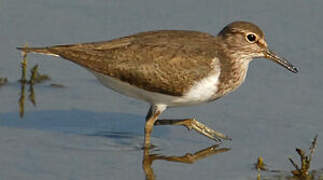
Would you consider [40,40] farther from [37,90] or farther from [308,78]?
[308,78]

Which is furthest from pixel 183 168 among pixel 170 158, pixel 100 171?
pixel 100 171

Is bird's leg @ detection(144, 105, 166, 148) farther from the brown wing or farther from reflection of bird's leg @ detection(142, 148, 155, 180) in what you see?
the brown wing

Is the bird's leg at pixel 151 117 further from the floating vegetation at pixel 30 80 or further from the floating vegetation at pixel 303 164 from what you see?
the floating vegetation at pixel 303 164

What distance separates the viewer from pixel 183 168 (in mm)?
9352

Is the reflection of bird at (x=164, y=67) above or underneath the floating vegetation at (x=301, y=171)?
above

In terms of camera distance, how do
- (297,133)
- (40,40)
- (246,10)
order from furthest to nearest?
(246,10) < (40,40) < (297,133)

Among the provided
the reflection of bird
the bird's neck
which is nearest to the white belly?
the reflection of bird

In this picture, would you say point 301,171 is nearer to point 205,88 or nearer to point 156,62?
point 205,88

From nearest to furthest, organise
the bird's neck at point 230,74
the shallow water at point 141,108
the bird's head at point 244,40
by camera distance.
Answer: the shallow water at point 141,108, the bird's neck at point 230,74, the bird's head at point 244,40

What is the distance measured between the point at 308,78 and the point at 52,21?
4131mm

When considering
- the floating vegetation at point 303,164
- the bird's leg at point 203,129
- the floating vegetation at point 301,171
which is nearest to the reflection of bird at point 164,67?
the bird's leg at point 203,129

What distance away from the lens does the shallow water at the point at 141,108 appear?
9367mm

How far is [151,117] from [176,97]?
503mm

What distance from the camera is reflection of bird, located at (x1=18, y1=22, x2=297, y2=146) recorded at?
9.88 meters
